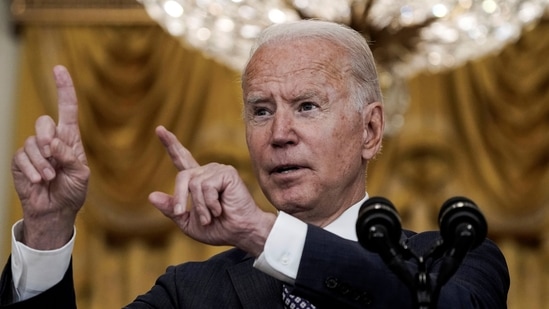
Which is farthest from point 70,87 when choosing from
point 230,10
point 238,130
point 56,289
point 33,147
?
point 238,130

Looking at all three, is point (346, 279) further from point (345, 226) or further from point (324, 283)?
point (345, 226)

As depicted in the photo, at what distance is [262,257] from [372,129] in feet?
2.65

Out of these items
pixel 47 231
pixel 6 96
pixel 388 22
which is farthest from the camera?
pixel 6 96

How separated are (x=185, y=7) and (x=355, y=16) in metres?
0.71

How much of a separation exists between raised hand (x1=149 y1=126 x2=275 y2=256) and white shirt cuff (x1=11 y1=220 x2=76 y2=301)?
44 cm

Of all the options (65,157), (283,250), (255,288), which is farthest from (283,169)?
(65,157)

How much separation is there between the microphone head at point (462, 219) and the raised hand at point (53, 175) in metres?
0.87

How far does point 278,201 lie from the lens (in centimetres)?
272

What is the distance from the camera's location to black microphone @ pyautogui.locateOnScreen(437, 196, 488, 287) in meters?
2.06

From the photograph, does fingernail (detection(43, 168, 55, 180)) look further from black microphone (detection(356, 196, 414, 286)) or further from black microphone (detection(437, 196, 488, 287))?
black microphone (detection(437, 196, 488, 287))

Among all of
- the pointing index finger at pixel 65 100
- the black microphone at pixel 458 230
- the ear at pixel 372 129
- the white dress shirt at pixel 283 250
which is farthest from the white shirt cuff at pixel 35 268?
the black microphone at pixel 458 230

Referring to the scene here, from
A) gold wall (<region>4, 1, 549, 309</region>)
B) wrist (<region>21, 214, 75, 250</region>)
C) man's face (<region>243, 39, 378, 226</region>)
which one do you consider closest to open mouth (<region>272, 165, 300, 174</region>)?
man's face (<region>243, 39, 378, 226</region>)

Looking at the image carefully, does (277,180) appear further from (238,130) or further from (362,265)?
(238,130)

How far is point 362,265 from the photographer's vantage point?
7.49ft
